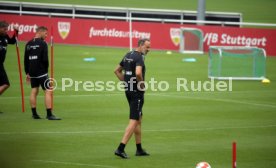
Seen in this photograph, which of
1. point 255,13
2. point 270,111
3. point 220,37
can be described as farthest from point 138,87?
point 255,13

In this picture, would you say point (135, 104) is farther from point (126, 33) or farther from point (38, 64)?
point (126, 33)

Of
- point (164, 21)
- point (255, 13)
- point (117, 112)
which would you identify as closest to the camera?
point (117, 112)

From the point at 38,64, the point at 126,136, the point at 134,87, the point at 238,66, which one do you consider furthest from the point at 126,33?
the point at 126,136

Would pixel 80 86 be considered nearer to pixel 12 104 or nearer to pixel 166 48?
pixel 12 104

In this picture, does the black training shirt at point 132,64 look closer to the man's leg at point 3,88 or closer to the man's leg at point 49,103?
the man's leg at point 49,103

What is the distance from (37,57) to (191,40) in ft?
77.7

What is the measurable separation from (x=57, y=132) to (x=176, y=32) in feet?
83.5

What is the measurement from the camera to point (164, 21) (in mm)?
42688

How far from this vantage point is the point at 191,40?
4019cm

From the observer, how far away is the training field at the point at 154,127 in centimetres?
1242

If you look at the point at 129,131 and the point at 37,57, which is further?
the point at 37,57

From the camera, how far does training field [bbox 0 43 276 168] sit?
12422 mm

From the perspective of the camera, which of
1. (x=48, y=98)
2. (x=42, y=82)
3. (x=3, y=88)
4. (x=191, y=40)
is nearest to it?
(x=48, y=98)

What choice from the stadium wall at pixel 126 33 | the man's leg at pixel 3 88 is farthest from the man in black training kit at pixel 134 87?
the stadium wall at pixel 126 33
